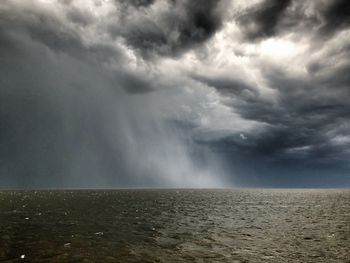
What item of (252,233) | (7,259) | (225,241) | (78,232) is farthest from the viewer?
(252,233)

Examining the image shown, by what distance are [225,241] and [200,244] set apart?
134 inches

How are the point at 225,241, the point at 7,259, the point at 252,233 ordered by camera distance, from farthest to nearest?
the point at 252,233, the point at 225,241, the point at 7,259

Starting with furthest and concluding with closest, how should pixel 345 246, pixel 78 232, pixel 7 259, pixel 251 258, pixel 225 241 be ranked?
pixel 78 232 → pixel 225 241 → pixel 345 246 → pixel 251 258 → pixel 7 259

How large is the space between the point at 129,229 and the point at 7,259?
1781 cm

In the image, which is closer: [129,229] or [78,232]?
[78,232]

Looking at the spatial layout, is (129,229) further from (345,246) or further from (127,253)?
(345,246)

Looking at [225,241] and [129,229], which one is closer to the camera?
[225,241]

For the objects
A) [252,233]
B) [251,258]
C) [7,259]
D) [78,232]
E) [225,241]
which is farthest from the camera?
[252,233]

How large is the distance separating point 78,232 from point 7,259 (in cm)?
1282

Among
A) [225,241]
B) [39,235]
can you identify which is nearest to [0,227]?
[39,235]

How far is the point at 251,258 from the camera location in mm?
24234

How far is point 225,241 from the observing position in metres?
31.4

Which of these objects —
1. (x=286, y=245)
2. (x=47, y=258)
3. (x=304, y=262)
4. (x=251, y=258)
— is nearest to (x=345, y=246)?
(x=286, y=245)

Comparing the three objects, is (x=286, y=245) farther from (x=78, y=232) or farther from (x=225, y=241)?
(x=78, y=232)
